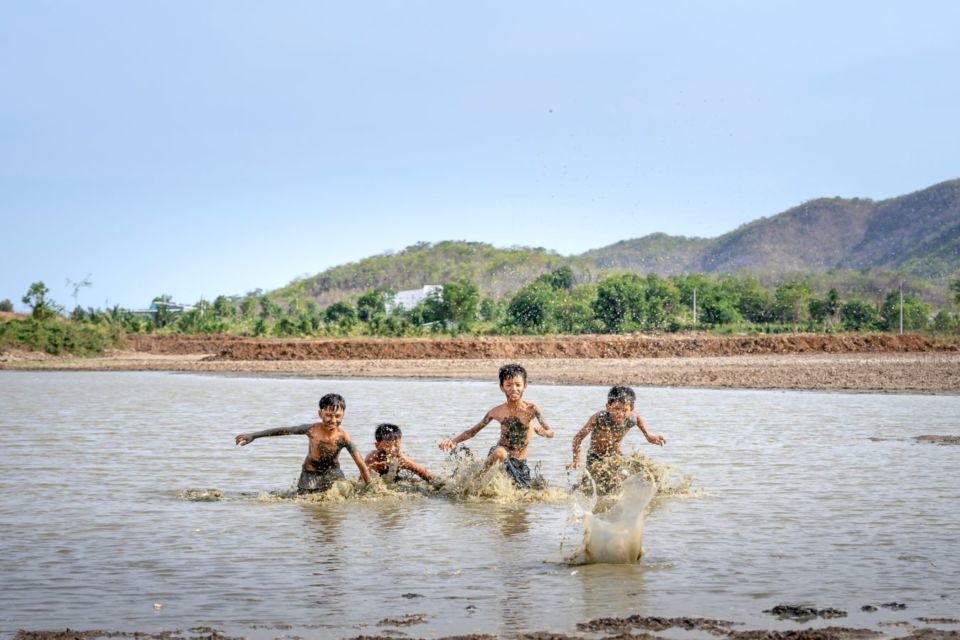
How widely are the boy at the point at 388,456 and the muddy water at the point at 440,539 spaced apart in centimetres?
34

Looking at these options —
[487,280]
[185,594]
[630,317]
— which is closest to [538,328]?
[630,317]

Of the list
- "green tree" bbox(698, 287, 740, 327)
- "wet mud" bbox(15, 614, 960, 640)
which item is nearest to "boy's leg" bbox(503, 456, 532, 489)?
"wet mud" bbox(15, 614, 960, 640)

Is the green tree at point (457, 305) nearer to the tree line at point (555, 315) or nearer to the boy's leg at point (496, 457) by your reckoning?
the tree line at point (555, 315)

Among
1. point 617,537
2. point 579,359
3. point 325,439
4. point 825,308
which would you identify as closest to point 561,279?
point 825,308

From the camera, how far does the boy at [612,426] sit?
1181 centimetres

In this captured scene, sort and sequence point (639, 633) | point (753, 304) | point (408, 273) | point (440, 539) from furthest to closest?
point (408, 273) → point (753, 304) → point (440, 539) → point (639, 633)

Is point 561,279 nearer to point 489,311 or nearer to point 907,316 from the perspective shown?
point 489,311

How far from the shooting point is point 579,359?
174 ft

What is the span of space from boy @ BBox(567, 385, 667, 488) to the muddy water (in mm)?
601

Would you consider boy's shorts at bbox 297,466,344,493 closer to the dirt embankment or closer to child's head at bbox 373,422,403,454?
child's head at bbox 373,422,403,454

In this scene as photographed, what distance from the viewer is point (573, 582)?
26.3 feet

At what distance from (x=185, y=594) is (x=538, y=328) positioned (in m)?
77.1

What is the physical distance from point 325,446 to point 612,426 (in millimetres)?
2863

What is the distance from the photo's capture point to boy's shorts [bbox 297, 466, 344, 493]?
12.1 metres
